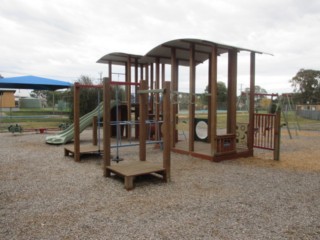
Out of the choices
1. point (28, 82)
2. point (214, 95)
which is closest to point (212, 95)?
point (214, 95)

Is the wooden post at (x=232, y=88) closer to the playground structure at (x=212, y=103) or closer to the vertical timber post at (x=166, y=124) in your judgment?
the playground structure at (x=212, y=103)

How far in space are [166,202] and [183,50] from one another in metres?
5.16

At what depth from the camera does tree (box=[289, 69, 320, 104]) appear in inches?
1820

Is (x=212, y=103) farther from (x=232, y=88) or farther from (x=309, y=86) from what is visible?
(x=309, y=86)

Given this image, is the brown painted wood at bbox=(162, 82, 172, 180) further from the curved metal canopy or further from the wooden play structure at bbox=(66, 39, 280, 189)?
the curved metal canopy

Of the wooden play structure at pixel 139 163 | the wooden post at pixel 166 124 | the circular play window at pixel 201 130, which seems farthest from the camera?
the circular play window at pixel 201 130

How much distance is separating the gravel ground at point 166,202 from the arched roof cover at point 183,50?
2898 millimetres

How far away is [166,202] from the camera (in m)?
4.04

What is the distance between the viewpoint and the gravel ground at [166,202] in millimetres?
3139

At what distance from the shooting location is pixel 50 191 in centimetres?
450

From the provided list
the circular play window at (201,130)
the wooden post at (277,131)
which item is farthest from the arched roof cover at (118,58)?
the wooden post at (277,131)

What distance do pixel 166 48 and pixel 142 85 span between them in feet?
8.34

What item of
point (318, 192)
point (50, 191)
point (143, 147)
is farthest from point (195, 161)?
point (50, 191)

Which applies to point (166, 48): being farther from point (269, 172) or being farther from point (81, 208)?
point (81, 208)
